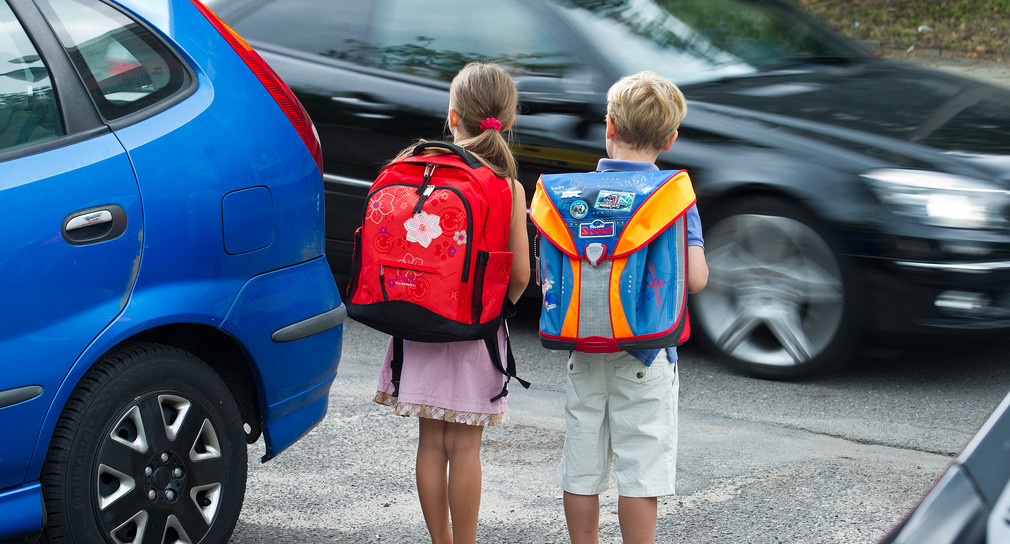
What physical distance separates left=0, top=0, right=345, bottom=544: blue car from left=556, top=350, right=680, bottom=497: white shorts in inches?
31.7

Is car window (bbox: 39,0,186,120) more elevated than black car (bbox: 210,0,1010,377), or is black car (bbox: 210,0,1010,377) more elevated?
car window (bbox: 39,0,186,120)

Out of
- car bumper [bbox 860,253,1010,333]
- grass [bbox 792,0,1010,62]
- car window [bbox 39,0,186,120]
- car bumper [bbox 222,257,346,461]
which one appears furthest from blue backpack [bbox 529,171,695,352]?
grass [bbox 792,0,1010,62]

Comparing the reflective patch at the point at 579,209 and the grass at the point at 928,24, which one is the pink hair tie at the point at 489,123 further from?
the grass at the point at 928,24

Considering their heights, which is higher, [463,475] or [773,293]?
[463,475]

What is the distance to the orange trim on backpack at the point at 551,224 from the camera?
8.64 ft

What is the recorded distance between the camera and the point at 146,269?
2.67 meters

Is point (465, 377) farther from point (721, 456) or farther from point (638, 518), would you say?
point (721, 456)

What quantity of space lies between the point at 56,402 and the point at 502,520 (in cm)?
141

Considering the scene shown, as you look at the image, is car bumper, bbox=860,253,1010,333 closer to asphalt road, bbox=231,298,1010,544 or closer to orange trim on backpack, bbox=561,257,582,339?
asphalt road, bbox=231,298,1010,544

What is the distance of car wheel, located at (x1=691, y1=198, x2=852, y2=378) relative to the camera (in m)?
4.48

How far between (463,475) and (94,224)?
1108mm

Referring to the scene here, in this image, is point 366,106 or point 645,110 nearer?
point 645,110

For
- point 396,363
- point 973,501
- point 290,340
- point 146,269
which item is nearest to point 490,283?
point 396,363

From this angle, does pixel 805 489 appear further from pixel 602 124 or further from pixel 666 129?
pixel 602 124
